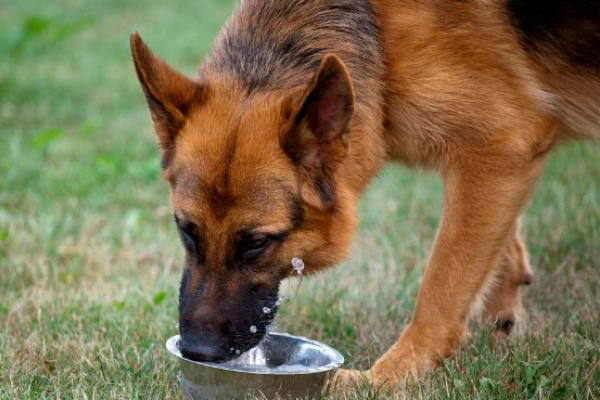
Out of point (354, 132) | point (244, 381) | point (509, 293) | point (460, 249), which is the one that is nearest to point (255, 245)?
point (244, 381)

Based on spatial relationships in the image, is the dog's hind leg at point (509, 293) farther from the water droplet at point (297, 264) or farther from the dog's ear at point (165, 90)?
the dog's ear at point (165, 90)

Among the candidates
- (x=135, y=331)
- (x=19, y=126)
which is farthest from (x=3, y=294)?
(x=19, y=126)

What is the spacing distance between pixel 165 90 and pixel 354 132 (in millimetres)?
809

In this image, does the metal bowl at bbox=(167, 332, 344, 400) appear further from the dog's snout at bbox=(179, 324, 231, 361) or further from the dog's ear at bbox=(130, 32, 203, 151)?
the dog's ear at bbox=(130, 32, 203, 151)

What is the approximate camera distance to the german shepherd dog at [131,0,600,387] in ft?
10.3

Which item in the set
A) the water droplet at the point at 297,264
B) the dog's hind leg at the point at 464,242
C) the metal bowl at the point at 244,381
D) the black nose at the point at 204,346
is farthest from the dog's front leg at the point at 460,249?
the black nose at the point at 204,346

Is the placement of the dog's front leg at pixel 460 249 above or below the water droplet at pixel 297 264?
below

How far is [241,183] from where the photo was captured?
311cm

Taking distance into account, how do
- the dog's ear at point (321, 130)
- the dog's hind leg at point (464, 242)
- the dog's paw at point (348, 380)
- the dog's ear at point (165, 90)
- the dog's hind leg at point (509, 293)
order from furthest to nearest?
the dog's hind leg at point (509, 293) < the dog's hind leg at point (464, 242) < the dog's paw at point (348, 380) < the dog's ear at point (165, 90) < the dog's ear at point (321, 130)

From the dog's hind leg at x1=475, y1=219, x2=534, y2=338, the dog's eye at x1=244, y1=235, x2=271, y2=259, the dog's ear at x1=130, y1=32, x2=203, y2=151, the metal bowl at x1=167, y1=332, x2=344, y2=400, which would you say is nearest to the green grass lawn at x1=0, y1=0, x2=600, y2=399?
the dog's hind leg at x1=475, y1=219, x2=534, y2=338

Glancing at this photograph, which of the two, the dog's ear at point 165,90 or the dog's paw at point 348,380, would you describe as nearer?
the dog's ear at point 165,90

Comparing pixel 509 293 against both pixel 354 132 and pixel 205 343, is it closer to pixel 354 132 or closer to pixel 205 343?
pixel 354 132

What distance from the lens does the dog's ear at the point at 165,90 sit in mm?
3253

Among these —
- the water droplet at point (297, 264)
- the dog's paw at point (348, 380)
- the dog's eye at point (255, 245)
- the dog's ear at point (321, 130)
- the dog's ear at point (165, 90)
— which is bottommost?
the dog's paw at point (348, 380)
